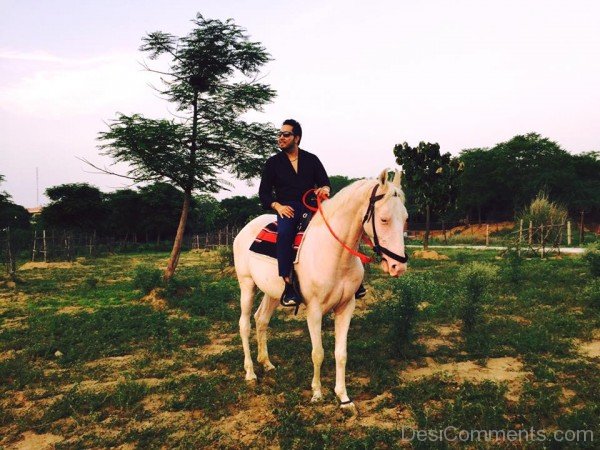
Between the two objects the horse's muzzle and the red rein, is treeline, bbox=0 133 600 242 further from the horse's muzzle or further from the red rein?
the horse's muzzle

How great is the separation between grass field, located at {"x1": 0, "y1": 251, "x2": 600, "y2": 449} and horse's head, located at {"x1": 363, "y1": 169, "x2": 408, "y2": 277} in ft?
5.22

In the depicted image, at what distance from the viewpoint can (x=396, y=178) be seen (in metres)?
3.62

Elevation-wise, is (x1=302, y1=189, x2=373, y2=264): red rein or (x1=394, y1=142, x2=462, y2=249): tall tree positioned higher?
(x1=394, y1=142, x2=462, y2=249): tall tree

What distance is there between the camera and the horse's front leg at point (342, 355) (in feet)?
12.9

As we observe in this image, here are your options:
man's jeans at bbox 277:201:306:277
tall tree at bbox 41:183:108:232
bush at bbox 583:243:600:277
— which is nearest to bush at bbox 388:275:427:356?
man's jeans at bbox 277:201:306:277

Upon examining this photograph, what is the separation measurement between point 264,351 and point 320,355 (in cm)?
150

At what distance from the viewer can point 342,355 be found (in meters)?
4.04

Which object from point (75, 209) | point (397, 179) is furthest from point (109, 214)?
point (397, 179)

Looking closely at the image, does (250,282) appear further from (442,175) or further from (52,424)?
(442,175)

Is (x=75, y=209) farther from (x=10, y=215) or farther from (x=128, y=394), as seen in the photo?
(x=128, y=394)

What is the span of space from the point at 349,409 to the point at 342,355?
0.56 metres

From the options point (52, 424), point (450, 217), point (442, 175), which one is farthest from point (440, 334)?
point (450, 217)

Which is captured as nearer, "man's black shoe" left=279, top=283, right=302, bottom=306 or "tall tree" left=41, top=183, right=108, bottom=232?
"man's black shoe" left=279, top=283, right=302, bottom=306

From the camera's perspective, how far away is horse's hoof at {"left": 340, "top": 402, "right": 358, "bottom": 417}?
12.6 feet
